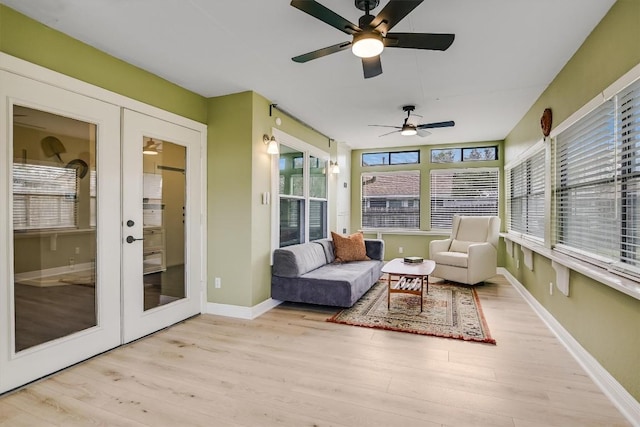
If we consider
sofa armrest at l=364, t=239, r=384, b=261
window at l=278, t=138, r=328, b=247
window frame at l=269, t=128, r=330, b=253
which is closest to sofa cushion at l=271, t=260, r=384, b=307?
window frame at l=269, t=128, r=330, b=253

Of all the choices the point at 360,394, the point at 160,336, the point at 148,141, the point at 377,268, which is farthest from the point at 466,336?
the point at 148,141

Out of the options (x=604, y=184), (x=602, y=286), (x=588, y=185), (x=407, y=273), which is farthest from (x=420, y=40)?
(x=407, y=273)

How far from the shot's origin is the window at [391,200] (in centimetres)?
664

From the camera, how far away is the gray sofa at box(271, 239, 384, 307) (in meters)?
3.63

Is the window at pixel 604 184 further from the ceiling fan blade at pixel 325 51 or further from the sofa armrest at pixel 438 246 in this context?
the sofa armrest at pixel 438 246

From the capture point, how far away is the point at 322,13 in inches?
70.9

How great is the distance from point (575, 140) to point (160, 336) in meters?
4.07

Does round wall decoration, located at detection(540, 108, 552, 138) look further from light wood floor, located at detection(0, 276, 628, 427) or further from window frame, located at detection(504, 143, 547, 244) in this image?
light wood floor, located at detection(0, 276, 628, 427)

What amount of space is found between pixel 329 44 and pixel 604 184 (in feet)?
7.40

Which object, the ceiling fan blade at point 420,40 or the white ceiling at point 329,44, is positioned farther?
the white ceiling at point 329,44

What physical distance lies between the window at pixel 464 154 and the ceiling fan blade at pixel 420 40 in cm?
461

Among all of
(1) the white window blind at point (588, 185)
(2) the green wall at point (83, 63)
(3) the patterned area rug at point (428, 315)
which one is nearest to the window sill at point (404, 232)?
(3) the patterned area rug at point (428, 315)

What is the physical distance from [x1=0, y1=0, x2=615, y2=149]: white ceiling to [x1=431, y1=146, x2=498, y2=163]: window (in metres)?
1.95

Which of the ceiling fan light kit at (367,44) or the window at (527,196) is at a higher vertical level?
the ceiling fan light kit at (367,44)
